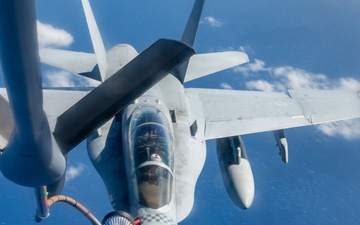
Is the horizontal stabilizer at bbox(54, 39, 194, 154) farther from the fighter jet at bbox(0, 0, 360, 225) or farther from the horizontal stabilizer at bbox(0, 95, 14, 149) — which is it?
the horizontal stabilizer at bbox(0, 95, 14, 149)

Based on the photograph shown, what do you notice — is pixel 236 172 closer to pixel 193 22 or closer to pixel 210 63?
pixel 210 63

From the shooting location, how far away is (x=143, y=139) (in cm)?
974

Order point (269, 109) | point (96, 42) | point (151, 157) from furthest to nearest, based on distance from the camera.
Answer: point (269, 109)
point (96, 42)
point (151, 157)

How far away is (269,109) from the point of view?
1445 cm

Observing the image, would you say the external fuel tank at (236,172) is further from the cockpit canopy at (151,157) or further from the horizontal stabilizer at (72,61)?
the horizontal stabilizer at (72,61)

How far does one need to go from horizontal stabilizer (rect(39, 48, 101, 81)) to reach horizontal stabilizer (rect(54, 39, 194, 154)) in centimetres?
906

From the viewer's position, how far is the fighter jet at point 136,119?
4598mm

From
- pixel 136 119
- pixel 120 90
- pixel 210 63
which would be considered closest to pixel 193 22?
pixel 210 63

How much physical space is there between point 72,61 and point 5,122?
9997 millimetres

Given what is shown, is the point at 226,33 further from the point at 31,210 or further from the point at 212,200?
the point at 31,210

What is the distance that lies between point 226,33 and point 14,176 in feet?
74.2

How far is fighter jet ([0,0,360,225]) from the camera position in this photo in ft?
15.1

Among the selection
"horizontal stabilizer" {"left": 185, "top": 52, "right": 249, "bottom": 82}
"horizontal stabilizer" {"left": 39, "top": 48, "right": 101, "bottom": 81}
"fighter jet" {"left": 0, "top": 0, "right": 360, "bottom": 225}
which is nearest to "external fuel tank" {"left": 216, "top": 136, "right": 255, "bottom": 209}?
"fighter jet" {"left": 0, "top": 0, "right": 360, "bottom": 225}

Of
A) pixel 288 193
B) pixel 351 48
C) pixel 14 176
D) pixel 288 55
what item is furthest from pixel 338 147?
pixel 14 176
